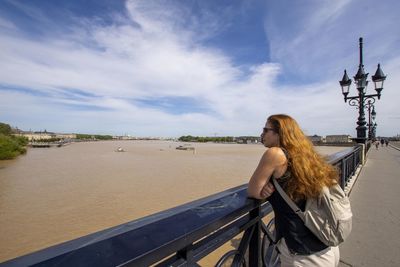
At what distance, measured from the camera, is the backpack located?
1.63 m

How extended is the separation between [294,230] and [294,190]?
26 centimetres

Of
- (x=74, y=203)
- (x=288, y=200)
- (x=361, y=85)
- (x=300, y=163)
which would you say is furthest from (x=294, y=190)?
(x=74, y=203)

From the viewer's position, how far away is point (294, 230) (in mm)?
1711

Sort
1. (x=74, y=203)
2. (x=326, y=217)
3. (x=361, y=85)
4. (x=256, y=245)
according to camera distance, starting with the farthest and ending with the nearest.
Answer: (x=74, y=203) → (x=361, y=85) → (x=256, y=245) → (x=326, y=217)

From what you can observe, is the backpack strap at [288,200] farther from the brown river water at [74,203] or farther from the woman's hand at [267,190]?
the brown river water at [74,203]

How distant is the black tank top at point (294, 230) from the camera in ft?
5.56

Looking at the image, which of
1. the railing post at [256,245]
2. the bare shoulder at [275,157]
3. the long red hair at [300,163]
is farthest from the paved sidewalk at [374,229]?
the bare shoulder at [275,157]

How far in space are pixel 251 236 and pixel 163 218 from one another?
97cm

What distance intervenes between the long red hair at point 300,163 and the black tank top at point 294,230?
0.05m

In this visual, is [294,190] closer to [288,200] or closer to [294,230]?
[288,200]

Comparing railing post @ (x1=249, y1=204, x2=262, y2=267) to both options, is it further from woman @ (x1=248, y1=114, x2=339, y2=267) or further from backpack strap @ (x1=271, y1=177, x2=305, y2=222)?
backpack strap @ (x1=271, y1=177, x2=305, y2=222)

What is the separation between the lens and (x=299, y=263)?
5.72 ft

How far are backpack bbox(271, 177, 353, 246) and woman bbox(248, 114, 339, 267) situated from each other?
0.13 ft

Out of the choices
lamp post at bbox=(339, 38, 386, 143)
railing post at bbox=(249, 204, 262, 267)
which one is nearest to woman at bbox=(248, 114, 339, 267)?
railing post at bbox=(249, 204, 262, 267)
